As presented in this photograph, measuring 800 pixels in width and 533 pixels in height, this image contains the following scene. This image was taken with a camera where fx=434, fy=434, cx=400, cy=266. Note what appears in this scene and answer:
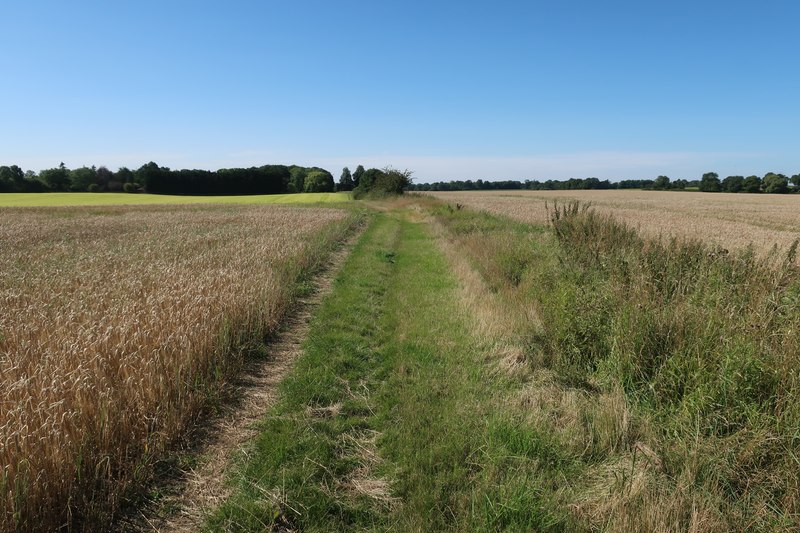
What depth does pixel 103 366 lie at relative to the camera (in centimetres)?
456

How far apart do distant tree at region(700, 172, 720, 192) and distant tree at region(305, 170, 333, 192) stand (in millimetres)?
85593

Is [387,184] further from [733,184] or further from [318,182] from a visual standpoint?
[733,184]

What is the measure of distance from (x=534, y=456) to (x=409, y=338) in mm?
3832

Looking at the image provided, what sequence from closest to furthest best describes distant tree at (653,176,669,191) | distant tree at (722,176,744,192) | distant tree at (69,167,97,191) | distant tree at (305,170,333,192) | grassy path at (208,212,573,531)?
grassy path at (208,212,573,531)
distant tree at (69,167,97,191)
distant tree at (722,176,744,192)
distant tree at (305,170,333,192)
distant tree at (653,176,669,191)

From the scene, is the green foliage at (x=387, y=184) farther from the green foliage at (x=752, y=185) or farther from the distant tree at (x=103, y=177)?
the green foliage at (x=752, y=185)

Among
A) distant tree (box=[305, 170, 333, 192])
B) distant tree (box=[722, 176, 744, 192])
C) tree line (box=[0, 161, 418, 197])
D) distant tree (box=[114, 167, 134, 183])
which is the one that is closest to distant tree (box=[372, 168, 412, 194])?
tree line (box=[0, 161, 418, 197])

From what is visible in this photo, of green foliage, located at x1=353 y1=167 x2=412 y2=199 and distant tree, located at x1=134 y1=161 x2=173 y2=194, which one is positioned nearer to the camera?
green foliage, located at x1=353 y1=167 x2=412 y2=199

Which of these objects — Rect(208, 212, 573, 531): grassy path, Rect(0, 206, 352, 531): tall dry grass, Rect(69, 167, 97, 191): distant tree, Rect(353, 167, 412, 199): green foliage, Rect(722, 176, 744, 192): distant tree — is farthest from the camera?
Rect(722, 176, 744, 192): distant tree

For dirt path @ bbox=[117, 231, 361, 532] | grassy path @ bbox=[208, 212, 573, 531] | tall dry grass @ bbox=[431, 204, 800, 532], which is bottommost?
dirt path @ bbox=[117, 231, 361, 532]

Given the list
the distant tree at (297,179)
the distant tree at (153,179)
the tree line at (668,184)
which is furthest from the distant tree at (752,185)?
the distant tree at (153,179)

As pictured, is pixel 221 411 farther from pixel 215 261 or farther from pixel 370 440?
pixel 215 261

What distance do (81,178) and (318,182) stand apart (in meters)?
48.8

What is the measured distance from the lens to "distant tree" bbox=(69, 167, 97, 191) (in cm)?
9050

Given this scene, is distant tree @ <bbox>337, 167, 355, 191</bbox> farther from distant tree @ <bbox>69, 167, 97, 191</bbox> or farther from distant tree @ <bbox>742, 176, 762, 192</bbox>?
distant tree @ <bbox>742, 176, 762, 192</bbox>
